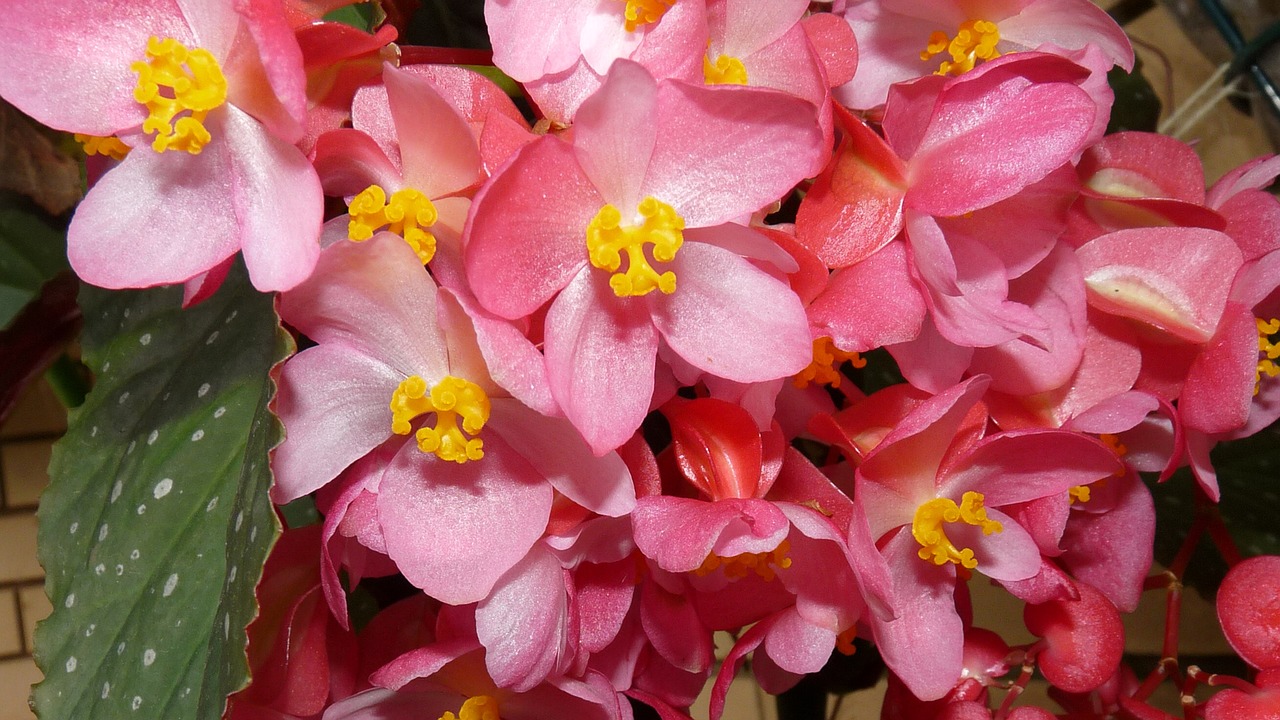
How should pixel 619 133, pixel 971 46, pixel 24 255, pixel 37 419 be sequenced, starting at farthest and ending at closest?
pixel 37 419, pixel 24 255, pixel 971 46, pixel 619 133

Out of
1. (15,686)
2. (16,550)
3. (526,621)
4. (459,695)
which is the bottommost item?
(15,686)

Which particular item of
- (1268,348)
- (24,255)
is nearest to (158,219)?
(24,255)

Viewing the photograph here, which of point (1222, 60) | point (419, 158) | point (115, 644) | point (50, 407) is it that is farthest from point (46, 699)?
point (50, 407)

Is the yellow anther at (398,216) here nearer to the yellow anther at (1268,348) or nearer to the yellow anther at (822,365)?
the yellow anther at (822,365)

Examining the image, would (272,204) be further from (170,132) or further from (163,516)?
(163,516)

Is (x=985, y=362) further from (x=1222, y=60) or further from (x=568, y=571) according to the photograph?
(x=1222, y=60)
